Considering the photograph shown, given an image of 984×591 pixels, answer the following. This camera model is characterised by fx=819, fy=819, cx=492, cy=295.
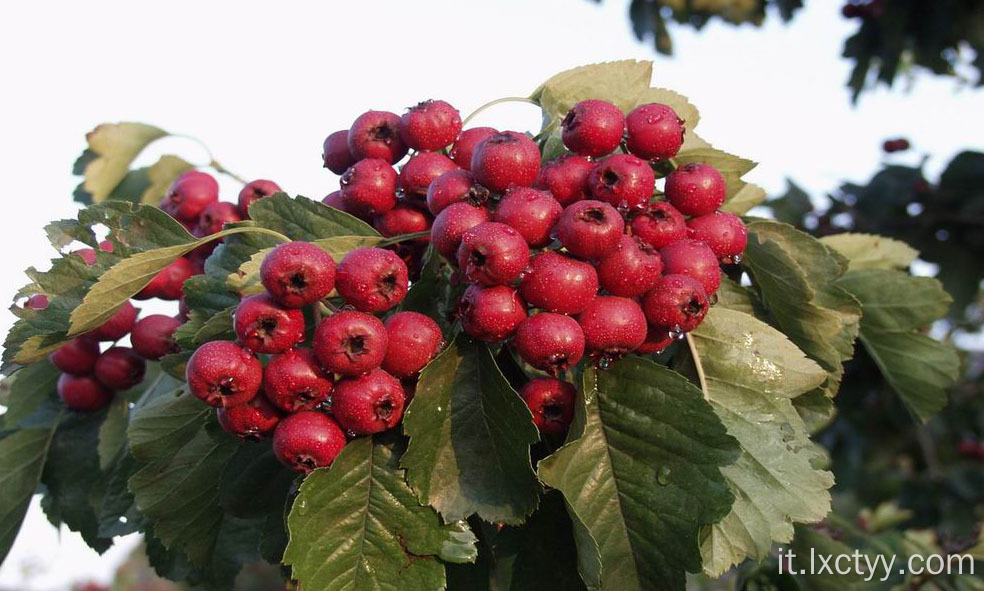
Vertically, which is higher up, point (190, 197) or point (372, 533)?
point (190, 197)

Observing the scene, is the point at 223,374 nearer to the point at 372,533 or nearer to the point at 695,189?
the point at 372,533

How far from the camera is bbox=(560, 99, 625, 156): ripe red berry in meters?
1.60

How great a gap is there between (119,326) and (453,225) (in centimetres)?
118

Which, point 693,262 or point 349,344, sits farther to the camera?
point 693,262

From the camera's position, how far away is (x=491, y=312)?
55.1 inches

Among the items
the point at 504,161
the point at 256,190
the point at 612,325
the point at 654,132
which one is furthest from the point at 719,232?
the point at 256,190

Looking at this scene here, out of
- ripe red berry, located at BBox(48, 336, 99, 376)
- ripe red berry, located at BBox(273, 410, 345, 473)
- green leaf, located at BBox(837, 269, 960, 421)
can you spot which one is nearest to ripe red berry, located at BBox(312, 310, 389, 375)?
ripe red berry, located at BBox(273, 410, 345, 473)

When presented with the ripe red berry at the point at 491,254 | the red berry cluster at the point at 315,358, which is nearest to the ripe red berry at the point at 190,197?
the red berry cluster at the point at 315,358

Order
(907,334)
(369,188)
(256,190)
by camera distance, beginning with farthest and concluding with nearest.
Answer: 1. (907,334)
2. (256,190)
3. (369,188)

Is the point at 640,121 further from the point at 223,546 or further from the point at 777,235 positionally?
the point at 223,546

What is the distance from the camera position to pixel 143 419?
1.79m

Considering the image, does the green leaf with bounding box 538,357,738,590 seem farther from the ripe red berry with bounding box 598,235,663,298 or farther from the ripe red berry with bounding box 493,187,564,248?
the ripe red berry with bounding box 493,187,564,248

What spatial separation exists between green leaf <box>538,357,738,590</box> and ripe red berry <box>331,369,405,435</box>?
0.91ft

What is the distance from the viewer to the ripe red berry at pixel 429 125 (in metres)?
1.71
